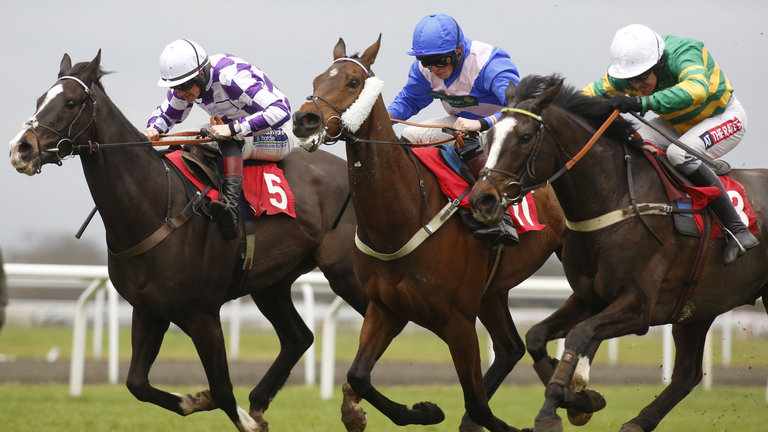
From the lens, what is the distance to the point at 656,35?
21.2 ft

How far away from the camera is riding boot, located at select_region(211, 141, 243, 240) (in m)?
7.02

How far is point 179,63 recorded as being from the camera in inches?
273

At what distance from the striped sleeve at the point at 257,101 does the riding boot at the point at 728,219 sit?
2.28 meters

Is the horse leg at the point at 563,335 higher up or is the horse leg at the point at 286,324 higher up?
the horse leg at the point at 563,335

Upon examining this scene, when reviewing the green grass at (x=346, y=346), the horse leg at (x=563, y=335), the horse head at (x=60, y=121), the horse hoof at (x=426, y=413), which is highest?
the horse head at (x=60, y=121)

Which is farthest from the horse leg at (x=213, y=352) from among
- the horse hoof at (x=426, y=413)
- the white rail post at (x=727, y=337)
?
the white rail post at (x=727, y=337)

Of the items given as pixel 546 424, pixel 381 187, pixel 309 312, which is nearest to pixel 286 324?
pixel 381 187

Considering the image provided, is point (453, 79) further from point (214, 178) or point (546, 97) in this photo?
point (214, 178)

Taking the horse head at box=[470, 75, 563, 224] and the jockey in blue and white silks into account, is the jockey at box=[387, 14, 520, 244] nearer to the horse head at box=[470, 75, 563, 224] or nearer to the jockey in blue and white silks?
the jockey in blue and white silks

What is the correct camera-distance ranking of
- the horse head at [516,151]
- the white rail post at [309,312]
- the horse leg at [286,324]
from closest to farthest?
the horse head at [516,151] < the horse leg at [286,324] < the white rail post at [309,312]

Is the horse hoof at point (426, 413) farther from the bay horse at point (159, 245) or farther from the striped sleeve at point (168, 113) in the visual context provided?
the striped sleeve at point (168, 113)

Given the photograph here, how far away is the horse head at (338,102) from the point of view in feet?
18.6

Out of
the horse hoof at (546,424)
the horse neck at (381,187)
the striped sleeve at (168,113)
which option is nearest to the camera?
the horse hoof at (546,424)

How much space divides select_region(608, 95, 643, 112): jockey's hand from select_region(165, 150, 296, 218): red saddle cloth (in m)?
2.17
